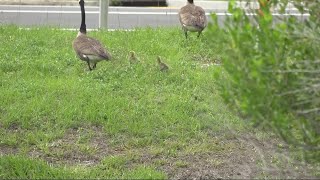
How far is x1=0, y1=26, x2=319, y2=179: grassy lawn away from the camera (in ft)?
19.0

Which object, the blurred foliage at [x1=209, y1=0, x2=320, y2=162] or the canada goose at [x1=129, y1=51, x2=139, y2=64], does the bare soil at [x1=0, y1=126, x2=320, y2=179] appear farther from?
the canada goose at [x1=129, y1=51, x2=139, y2=64]

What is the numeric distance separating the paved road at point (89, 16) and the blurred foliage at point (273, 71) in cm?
1000

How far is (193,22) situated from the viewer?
32.7 feet

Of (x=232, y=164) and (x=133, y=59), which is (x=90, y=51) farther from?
(x=232, y=164)

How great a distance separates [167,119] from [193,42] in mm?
3392

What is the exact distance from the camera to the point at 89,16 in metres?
15.6

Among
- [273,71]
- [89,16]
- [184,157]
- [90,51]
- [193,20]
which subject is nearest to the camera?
[273,71]

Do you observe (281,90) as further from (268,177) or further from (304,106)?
(268,177)

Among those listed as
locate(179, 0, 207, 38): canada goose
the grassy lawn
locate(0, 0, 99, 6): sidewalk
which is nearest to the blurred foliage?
the grassy lawn

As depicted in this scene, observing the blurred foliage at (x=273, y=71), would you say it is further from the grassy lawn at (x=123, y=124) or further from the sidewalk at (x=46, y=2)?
the sidewalk at (x=46, y=2)

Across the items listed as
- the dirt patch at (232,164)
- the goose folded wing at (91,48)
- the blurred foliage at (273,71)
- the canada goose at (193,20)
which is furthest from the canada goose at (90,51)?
the blurred foliage at (273,71)

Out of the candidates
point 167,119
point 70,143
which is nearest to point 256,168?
point 167,119

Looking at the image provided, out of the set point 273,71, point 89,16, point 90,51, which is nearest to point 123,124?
point 90,51

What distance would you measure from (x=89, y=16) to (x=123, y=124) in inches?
360
